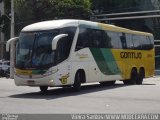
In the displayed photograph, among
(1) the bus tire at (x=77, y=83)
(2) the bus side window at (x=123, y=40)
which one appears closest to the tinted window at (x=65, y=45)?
(1) the bus tire at (x=77, y=83)

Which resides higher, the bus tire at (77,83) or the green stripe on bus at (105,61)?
the green stripe on bus at (105,61)

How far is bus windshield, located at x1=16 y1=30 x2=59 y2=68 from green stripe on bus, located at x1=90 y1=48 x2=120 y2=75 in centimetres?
346

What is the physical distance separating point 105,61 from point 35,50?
564 cm

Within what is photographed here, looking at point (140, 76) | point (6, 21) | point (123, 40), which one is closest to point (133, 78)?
point (140, 76)

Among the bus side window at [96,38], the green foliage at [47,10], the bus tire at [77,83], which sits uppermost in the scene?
the green foliage at [47,10]

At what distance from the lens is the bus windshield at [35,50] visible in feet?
65.2

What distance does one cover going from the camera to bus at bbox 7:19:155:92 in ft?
65.2

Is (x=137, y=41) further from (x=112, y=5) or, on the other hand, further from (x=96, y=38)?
(x=112, y=5)

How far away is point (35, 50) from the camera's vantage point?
20.0m

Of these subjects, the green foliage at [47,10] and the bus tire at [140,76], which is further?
the green foliage at [47,10]

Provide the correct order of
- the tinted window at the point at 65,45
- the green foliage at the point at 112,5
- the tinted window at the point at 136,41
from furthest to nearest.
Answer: the green foliage at the point at 112,5
the tinted window at the point at 136,41
the tinted window at the point at 65,45

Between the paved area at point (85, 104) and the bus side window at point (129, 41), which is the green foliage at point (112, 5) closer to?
the bus side window at point (129, 41)

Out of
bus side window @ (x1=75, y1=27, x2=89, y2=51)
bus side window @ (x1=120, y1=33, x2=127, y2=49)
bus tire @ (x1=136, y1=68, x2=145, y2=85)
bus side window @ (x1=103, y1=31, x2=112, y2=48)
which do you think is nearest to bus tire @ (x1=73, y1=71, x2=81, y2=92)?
bus side window @ (x1=75, y1=27, x2=89, y2=51)

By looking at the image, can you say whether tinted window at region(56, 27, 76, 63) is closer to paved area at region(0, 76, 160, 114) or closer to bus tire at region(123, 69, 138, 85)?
paved area at region(0, 76, 160, 114)
